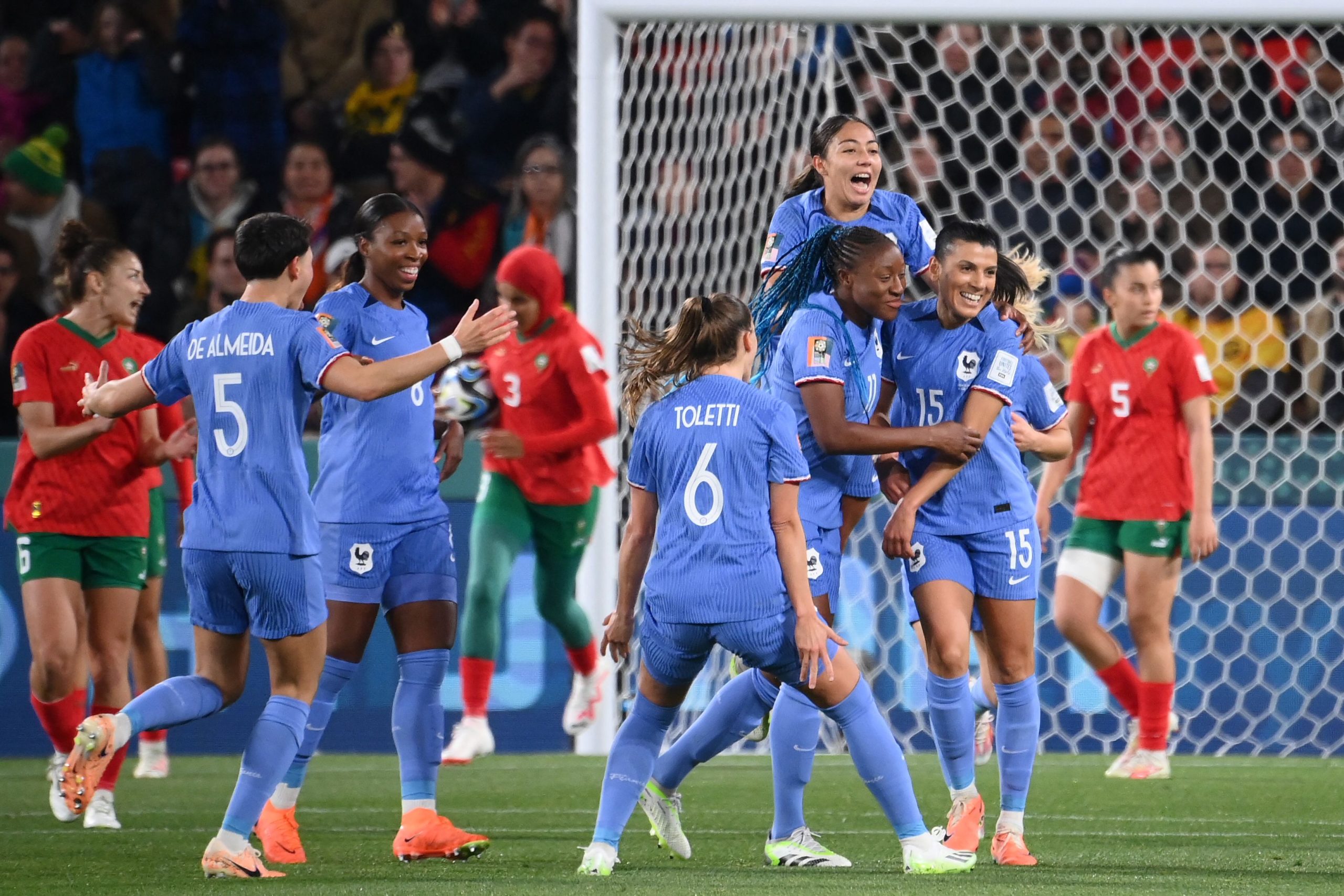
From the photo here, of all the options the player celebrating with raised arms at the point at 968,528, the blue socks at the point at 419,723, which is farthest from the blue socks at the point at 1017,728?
the blue socks at the point at 419,723

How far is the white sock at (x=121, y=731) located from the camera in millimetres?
4066

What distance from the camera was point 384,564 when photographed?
183 inches

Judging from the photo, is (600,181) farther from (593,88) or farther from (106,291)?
(106,291)

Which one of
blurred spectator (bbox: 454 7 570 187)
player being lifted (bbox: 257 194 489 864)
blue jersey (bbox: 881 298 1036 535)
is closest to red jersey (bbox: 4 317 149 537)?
player being lifted (bbox: 257 194 489 864)

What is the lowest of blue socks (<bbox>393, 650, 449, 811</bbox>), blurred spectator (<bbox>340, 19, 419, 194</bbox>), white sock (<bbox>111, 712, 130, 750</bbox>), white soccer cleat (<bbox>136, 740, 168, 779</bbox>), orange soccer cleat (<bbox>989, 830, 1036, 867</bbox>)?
white soccer cleat (<bbox>136, 740, 168, 779</bbox>)

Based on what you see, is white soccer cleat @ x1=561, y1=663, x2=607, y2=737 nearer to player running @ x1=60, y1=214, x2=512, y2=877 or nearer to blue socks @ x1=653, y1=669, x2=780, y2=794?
blue socks @ x1=653, y1=669, x2=780, y2=794

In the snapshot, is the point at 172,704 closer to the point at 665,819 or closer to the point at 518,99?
the point at 665,819

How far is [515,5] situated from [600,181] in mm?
A: 2725

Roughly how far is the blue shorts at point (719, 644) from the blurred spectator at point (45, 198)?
638 cm

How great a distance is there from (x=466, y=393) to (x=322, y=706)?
2.99 m

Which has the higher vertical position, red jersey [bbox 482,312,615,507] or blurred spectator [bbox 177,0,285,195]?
blurred spectator [bbox 177,0,285,195]

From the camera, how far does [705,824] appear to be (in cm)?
553

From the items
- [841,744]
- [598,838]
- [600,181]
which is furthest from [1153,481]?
[598,838]

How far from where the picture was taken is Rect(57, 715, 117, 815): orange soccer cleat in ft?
13.1
